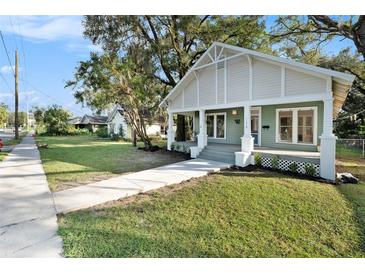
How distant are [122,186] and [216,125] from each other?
8.63 meters

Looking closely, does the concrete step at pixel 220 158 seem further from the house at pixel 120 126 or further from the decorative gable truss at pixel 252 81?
the house at pixel 120 126

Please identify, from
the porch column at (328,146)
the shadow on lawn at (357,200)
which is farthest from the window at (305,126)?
the shadow on lawn at (357,200)

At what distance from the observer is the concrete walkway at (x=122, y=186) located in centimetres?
489

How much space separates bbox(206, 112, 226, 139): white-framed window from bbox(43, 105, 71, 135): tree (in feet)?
98.6

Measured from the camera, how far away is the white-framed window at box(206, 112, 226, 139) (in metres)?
13.0

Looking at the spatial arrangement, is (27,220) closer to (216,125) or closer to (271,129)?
(271,129)

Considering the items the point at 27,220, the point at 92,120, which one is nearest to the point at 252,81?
the point at 27,220

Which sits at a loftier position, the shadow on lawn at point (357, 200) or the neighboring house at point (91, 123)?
the neighboring house at point (91, 123)

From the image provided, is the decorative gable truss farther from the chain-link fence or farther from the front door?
the chain-link fence

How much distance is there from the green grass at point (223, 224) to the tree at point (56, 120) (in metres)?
35.1

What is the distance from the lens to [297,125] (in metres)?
9.96

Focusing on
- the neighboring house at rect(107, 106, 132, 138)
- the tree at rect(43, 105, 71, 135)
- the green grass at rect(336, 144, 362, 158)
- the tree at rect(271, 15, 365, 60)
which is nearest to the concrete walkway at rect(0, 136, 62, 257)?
the tree at rect(271, 15, 365, 60)

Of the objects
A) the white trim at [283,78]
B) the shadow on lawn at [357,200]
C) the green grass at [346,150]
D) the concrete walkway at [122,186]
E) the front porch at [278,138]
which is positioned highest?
the white trim at [283,78]
